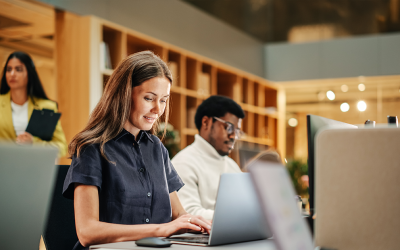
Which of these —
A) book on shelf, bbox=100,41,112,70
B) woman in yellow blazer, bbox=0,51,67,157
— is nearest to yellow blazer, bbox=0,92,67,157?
woman in yellow blazer, bbox=0,51,67,157

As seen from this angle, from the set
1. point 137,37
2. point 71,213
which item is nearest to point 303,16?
point 137,37

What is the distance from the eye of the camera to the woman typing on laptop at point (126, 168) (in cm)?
130

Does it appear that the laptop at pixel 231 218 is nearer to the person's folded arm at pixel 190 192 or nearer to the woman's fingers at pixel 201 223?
the woman's fingers at pixel 201 223

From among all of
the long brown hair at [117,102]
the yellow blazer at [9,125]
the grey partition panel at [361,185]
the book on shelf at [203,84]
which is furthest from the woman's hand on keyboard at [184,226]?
the book on shelf at [203,84]

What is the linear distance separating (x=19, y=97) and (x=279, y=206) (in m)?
2.87

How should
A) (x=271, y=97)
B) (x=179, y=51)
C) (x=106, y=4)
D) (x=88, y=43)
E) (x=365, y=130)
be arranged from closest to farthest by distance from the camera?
(x=365, y=130)
(x=88, y=43)
(x=106, y=4)
(x=179, y=51)
(x=271, y=97)

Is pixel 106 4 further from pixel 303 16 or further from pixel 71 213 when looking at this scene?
pixel 303 16

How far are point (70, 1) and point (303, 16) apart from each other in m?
4.89

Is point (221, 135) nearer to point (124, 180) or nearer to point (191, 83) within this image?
point (124, 180)

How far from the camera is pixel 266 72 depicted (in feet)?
25.6

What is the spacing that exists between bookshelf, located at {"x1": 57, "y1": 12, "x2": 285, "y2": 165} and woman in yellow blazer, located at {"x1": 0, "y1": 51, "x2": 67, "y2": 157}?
2.39ft

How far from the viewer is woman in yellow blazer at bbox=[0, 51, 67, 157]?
3047 millimetres

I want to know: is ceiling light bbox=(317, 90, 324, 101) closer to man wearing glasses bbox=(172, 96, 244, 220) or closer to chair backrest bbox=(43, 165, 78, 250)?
man wearing glasses bbox=(172, 96, 244, 220)

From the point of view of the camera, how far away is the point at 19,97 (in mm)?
3094
